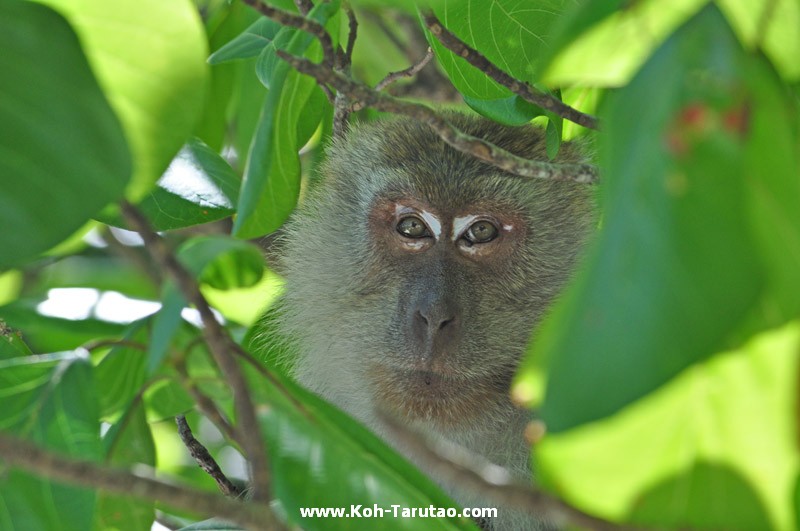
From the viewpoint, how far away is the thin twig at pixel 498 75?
144 cm

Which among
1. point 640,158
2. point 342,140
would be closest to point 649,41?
point 640,158

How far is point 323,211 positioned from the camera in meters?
2.77

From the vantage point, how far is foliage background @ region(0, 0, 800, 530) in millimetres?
647

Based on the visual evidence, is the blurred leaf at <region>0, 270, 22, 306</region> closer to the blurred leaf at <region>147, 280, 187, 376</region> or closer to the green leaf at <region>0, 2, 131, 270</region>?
the green leaf at <region>0, 2, 131, 270</region>

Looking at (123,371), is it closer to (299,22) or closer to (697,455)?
(299,22)

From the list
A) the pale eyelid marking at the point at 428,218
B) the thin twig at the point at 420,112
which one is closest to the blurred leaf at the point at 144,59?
the thin twig at the point at 420,112

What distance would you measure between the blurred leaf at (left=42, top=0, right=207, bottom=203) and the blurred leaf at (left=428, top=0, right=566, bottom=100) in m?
0.44

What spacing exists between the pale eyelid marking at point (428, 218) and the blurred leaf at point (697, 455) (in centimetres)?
161

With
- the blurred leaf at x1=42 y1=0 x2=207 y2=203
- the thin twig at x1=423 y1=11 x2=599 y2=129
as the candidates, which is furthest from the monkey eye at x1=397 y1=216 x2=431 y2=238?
the blurred leaf at x1=42 y1=0 x2=207 y2=203

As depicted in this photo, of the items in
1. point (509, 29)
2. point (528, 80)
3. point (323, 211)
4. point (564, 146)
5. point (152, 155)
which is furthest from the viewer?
point (323, 211)

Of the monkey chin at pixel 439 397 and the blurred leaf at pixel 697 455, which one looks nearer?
the blurred leaf at pixel 697 455

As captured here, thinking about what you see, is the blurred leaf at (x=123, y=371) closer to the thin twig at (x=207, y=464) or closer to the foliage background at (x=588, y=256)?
the foliage background at (x=588, y=256)

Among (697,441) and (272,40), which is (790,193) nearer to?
(697,441)

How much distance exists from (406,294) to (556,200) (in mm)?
555
